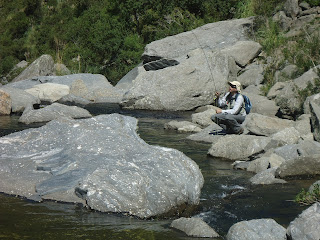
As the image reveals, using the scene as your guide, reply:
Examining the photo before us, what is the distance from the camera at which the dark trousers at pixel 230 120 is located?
13.4 metres

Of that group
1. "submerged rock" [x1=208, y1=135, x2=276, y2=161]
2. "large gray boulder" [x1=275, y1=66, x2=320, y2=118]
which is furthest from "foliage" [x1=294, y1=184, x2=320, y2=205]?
"large gray boulder" [x1=275, y1=66, x2=320, y2=118]

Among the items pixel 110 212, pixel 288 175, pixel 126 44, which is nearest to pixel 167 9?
pixel 126 44

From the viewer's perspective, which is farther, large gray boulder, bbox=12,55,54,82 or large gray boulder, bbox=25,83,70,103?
large gray boulder, bbox=12,55,54,82

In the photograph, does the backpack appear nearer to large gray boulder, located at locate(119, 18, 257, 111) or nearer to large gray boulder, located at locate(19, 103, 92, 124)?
large gray boulder, located at locate(19, 103, 92, 124)

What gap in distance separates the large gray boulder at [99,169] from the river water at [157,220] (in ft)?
0.72

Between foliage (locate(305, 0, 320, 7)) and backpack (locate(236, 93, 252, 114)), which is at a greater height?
backpack (locate(236, 93, 252, 114))

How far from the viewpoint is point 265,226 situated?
667 centimetres

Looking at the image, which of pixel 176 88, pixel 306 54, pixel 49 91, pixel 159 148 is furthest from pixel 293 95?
pixel 49 91

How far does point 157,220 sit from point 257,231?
1429mm

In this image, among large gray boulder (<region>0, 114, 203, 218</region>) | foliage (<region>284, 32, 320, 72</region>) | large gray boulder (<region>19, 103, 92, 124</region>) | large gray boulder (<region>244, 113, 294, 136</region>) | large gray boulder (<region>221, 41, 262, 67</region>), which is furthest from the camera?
large gray boulder (<region>221, 41, 262, 67</region>)

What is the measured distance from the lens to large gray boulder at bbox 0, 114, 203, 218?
24.9ft

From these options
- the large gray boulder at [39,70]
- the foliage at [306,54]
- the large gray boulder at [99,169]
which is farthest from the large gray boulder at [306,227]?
the large gray boulder at [39,70]

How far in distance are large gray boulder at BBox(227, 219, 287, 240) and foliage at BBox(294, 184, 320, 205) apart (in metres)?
1.56

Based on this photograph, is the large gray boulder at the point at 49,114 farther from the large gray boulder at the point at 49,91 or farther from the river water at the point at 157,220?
the river water at the point at 157,220
